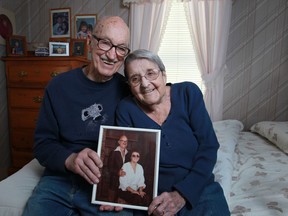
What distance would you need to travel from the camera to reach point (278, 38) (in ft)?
7.73

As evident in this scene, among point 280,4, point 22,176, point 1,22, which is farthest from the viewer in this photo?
point 1,22

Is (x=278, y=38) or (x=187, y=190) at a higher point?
(x=278, y=38)

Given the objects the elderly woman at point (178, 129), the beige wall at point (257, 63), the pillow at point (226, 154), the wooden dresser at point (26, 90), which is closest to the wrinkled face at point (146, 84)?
the elderly woman at point (178, 129)

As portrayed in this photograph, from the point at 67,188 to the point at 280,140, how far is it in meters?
1.44

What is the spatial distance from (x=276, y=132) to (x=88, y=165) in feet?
4.86

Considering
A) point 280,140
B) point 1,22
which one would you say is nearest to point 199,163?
point 280,140

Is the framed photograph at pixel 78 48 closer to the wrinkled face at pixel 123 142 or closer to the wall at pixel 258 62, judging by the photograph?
the wall at pixel 258 62

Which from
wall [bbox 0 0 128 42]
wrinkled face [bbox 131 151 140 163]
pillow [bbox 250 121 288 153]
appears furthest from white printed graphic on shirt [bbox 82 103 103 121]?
wall [bbox 0 0 128 42]

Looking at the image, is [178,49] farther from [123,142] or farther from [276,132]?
[123,142]

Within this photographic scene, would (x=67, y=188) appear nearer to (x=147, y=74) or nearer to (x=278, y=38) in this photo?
(x=147, y=74)

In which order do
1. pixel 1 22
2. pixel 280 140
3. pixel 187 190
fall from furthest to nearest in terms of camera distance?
pixel 1 22 < pixel 280 140 < pixel 187 190

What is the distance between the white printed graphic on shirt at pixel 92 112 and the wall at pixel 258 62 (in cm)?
176

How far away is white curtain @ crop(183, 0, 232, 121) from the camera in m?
2.31

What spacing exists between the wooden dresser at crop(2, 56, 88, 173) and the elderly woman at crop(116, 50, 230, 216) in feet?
4.75
